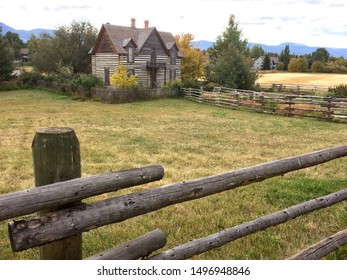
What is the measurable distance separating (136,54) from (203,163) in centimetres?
3062

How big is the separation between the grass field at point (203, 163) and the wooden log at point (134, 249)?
1.60 m

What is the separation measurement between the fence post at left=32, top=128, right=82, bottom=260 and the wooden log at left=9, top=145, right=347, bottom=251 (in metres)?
0.14

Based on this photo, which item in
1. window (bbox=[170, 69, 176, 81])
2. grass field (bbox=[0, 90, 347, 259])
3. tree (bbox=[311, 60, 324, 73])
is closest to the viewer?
grass field (bbox=[0, 90, 347, 259])

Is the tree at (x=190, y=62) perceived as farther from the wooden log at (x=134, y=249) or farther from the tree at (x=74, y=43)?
the wooden log at (x=134, y=249)

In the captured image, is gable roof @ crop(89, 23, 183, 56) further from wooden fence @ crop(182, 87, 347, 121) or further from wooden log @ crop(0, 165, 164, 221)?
wooden log @ crop(0, 165, 164, 221)

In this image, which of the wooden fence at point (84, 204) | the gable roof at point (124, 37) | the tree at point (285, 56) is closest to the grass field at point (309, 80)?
the gable roof at point (124, 37)

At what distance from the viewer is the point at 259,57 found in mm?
129625

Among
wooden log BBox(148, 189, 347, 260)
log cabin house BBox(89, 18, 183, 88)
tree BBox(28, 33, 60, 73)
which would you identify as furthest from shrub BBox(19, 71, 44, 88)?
wooden log BBox(148, 189, 347, 260)

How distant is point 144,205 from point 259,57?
442ft

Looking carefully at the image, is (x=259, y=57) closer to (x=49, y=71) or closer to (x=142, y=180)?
(x=49, y=71)

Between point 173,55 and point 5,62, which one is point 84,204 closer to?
point 173,55

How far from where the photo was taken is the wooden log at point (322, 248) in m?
3.50

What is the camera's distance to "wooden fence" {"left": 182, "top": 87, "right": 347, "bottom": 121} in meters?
20.4

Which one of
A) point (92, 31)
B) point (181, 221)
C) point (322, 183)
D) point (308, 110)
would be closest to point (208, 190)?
point (181, 221)
